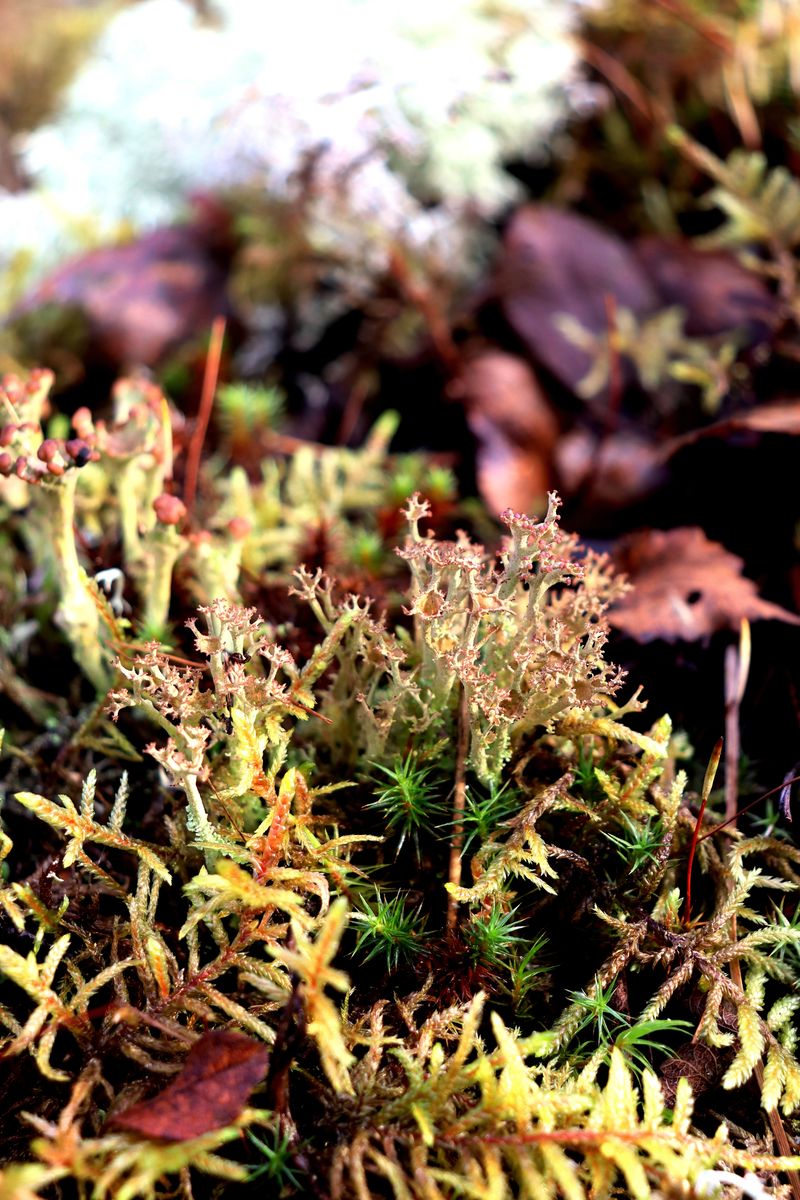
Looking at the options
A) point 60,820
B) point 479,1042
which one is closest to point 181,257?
point 60,820

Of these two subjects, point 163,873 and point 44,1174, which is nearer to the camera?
point 44,1174

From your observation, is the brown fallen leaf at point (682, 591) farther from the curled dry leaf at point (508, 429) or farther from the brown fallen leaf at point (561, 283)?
the brown fallen leaf at point (561, 283)

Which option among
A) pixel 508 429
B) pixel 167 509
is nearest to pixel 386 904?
pixel 167 509

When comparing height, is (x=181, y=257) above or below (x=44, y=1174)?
above

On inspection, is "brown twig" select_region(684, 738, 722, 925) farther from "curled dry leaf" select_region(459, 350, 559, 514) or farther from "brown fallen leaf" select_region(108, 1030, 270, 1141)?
"curled dry leaf" select_region(459, 350, 559, 514)

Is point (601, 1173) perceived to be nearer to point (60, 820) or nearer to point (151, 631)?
point (60, 820)
